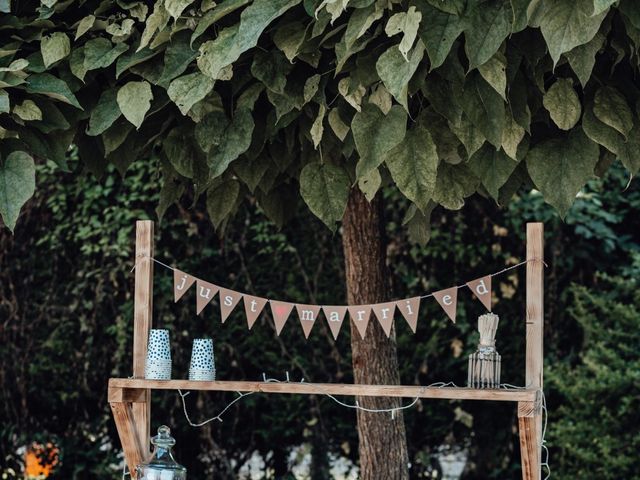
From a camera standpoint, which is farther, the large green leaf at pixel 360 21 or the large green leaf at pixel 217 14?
the large green leaf at pixel 217 14

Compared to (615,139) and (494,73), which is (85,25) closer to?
(494,73)

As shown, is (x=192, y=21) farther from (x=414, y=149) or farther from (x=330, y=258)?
(x=330, y=258)

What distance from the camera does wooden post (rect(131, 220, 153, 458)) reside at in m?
2.86

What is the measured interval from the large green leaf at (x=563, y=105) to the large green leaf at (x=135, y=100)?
86cm

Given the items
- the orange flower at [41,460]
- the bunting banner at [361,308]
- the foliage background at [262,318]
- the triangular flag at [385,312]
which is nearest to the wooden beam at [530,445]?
the bunting banner at [361,308]

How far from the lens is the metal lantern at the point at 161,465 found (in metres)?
2.66

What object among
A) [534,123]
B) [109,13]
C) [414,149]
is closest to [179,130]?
[109,13]

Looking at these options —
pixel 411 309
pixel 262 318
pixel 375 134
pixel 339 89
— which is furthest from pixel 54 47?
pixel 262 318

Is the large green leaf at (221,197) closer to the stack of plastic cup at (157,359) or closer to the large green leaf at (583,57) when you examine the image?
the stack of plastic cup at (157,359)

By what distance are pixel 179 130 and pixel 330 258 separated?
2.22 meters

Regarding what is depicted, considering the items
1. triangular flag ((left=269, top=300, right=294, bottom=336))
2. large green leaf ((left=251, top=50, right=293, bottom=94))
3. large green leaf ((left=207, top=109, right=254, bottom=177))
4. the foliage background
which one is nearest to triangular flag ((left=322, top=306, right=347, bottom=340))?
triangular flag ((left=269, top=300, right=294, bottom=336))

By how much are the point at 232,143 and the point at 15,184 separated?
489 mm

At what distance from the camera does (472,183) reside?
2295 mm

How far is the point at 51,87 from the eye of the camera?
2.25 metres
